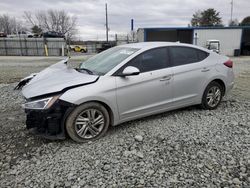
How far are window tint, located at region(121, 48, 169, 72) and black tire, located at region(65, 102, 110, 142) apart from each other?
883 mm

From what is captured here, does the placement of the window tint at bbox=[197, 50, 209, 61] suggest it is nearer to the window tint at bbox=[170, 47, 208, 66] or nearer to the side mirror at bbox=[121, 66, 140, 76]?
the window tint at bbox=[170, 47, 208, 66]

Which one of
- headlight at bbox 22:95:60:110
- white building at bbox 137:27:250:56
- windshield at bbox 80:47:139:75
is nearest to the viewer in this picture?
headlight at bbox 22:95:60:110

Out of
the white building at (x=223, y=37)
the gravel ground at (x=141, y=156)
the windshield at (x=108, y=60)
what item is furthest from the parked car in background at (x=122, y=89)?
the white building at (x=223, y=37)

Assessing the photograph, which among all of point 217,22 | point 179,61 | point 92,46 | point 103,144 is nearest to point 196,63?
point 179,61

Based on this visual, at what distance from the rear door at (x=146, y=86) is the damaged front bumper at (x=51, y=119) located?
2.87 ft

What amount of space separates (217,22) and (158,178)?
67.5 m

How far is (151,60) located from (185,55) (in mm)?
841

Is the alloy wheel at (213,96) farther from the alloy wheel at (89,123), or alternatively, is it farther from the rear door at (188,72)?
the alloy wheel at (89,123)

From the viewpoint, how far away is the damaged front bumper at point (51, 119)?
3.09m

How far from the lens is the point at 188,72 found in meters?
4.22

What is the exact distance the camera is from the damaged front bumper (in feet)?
10.2

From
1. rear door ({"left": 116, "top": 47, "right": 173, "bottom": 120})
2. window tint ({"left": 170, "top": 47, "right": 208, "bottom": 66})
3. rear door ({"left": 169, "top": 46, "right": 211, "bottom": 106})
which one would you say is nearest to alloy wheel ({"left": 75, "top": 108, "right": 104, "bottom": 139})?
rear door ({"left": 116, "top": 47, "right": 173, "bottom": 120})

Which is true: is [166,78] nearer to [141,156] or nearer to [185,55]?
[185,55]

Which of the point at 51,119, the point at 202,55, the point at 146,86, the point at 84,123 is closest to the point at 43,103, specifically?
the point at 51,119
